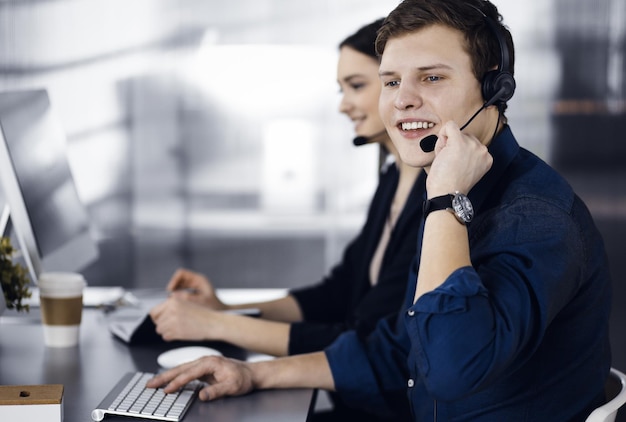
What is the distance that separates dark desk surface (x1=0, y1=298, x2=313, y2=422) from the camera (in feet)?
4.21

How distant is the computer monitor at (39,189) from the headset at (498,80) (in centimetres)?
92

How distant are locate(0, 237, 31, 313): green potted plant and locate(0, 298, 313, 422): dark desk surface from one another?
0.35ft

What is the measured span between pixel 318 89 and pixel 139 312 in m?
2.18

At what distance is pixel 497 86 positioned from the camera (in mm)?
1269

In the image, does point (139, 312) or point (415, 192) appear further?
point (139, 312)

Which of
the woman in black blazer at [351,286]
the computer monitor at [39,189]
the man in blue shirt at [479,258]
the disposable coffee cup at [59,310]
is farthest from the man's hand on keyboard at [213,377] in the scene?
the computer monitor at [39,189]

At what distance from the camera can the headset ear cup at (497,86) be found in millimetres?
1263

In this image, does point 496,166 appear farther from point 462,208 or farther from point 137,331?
point 137,331

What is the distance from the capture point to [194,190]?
407cm

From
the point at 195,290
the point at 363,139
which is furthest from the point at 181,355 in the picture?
the point at 363,139

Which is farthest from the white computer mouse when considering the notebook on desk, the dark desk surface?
the notebook on desk

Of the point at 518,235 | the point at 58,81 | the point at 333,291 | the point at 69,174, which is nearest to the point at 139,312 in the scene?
the point at 69,174

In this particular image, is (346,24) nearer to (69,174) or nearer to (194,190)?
(194,190)

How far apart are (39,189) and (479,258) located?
104cm
